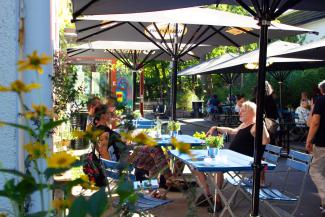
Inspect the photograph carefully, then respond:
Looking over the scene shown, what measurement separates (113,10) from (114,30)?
12.1 ft

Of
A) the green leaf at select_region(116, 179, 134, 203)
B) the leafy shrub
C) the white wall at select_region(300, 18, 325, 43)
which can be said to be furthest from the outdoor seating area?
the leafy shrub

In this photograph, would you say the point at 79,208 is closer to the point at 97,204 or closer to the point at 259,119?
the point at 97,204

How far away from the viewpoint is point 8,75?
3.06 metres

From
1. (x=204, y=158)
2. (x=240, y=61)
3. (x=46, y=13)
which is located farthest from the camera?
(x=240, y=61)

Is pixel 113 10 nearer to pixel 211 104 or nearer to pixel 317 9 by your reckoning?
pixel 317 9

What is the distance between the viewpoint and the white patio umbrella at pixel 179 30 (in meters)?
6.98

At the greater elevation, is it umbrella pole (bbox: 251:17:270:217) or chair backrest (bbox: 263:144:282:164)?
umbrella pole (bbox: 251:17:270:217)

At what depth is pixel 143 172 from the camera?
6.31 metres

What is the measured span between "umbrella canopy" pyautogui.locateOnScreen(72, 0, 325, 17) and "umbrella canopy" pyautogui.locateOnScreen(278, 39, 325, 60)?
7.38 ft

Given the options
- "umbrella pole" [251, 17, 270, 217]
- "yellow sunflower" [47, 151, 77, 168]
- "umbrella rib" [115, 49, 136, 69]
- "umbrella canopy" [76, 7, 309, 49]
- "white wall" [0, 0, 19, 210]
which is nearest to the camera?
"yellow sunflower" [47, 151, 77, 168]

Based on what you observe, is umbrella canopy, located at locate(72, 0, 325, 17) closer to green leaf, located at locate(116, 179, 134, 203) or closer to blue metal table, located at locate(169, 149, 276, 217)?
blue metal table, located at locate(169, 149, 276, 217)

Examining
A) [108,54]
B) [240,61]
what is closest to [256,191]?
[240,61]

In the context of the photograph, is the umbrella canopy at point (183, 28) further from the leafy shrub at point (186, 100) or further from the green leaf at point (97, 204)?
the leafy shrub at point (186, 100)

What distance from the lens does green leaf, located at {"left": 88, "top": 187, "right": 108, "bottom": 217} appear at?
138 centimetres
